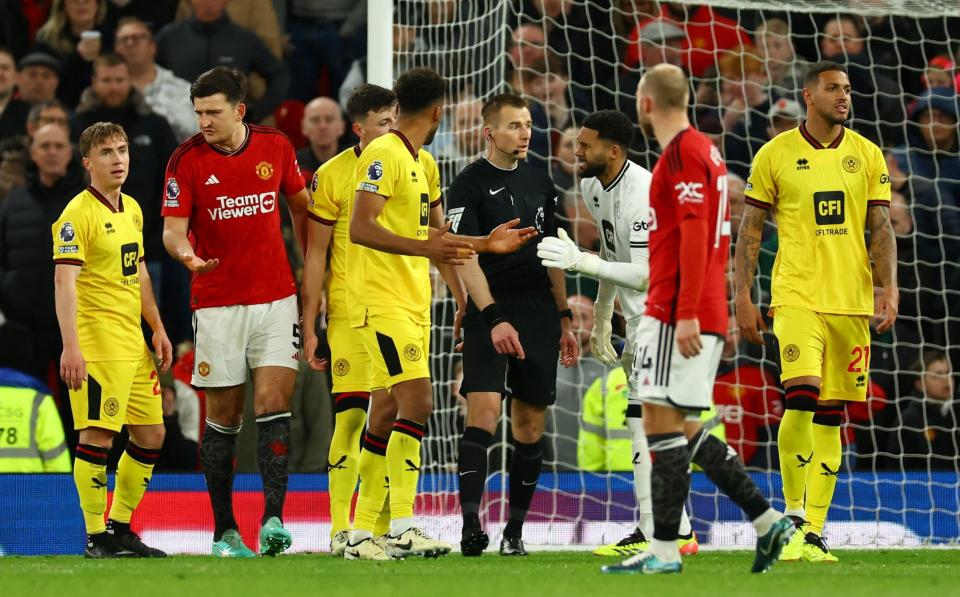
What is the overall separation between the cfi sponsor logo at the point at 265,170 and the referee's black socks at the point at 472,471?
66.4 inches

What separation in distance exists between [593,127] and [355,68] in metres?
5.14

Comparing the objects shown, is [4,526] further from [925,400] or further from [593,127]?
A: [925,400]

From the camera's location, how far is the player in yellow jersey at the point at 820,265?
752 cm

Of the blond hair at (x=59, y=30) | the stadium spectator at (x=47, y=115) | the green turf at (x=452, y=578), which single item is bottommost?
the green turf at (x=452, y=578)

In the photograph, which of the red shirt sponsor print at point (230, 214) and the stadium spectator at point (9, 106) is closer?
→ the red shirt sponsor print at point (230, 214)

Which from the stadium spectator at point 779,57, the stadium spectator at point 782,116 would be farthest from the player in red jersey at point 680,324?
the stadium spectator at point 779,57

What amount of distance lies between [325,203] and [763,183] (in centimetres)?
233

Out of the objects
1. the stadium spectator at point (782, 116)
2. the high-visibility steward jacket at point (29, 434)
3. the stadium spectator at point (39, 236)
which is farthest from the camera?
the stadium spectator at point (782, 116)

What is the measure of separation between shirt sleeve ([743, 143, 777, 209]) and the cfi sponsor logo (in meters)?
2.51

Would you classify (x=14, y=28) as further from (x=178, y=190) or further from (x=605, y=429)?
(x=605, y=429)

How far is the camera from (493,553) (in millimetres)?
7984

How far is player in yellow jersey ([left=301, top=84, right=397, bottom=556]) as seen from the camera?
7836 mm

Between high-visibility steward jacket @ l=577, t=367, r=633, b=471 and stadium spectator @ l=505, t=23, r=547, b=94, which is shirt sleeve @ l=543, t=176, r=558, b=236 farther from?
stadium spectator @ l=505, t=23, r=547, b=94

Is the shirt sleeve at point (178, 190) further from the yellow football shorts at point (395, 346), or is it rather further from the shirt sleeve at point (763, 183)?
the shirt sleeve at point (763, 183)
